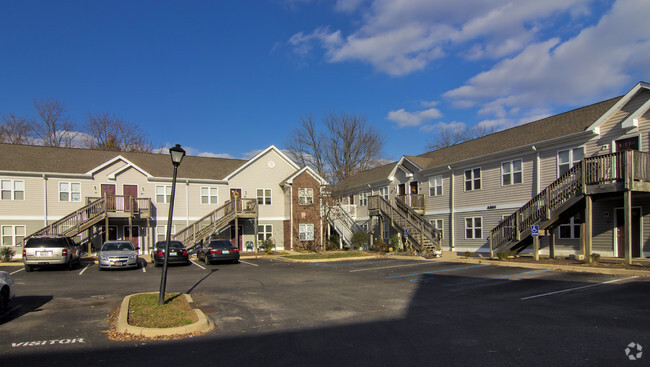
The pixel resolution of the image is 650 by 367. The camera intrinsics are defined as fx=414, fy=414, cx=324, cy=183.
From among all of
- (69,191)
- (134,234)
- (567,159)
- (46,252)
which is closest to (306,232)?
(134,234)

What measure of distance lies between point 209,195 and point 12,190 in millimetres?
12658

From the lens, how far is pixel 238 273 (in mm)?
18781

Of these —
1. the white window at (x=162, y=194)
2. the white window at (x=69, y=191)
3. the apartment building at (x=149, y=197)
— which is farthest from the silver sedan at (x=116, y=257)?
the white window at (x=162, y=194)

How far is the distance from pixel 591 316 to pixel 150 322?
9.05 metres

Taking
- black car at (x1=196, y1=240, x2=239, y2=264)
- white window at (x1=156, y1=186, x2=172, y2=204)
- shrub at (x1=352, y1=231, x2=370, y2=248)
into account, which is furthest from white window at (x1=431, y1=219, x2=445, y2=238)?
white window at (x1=156, y1=186, x2=172, y2=204)

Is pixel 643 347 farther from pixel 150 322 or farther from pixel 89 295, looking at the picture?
pixel 89 295

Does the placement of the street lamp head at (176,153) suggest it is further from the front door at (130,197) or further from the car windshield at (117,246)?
the front door at (130,197)

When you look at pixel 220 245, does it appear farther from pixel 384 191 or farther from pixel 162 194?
pixel 384 191

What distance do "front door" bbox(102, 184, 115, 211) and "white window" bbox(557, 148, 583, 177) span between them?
27.0 metres

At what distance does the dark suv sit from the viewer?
64.3 feet

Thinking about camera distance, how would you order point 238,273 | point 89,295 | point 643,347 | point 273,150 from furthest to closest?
point 273,150
point 238,273
point 89,295
point 643,347

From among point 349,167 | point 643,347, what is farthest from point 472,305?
point 349,167

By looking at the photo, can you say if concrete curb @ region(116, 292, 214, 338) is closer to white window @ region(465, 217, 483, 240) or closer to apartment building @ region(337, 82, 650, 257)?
apartment building @ region(337, 82, 650, 257)

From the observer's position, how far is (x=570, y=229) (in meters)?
21.2
